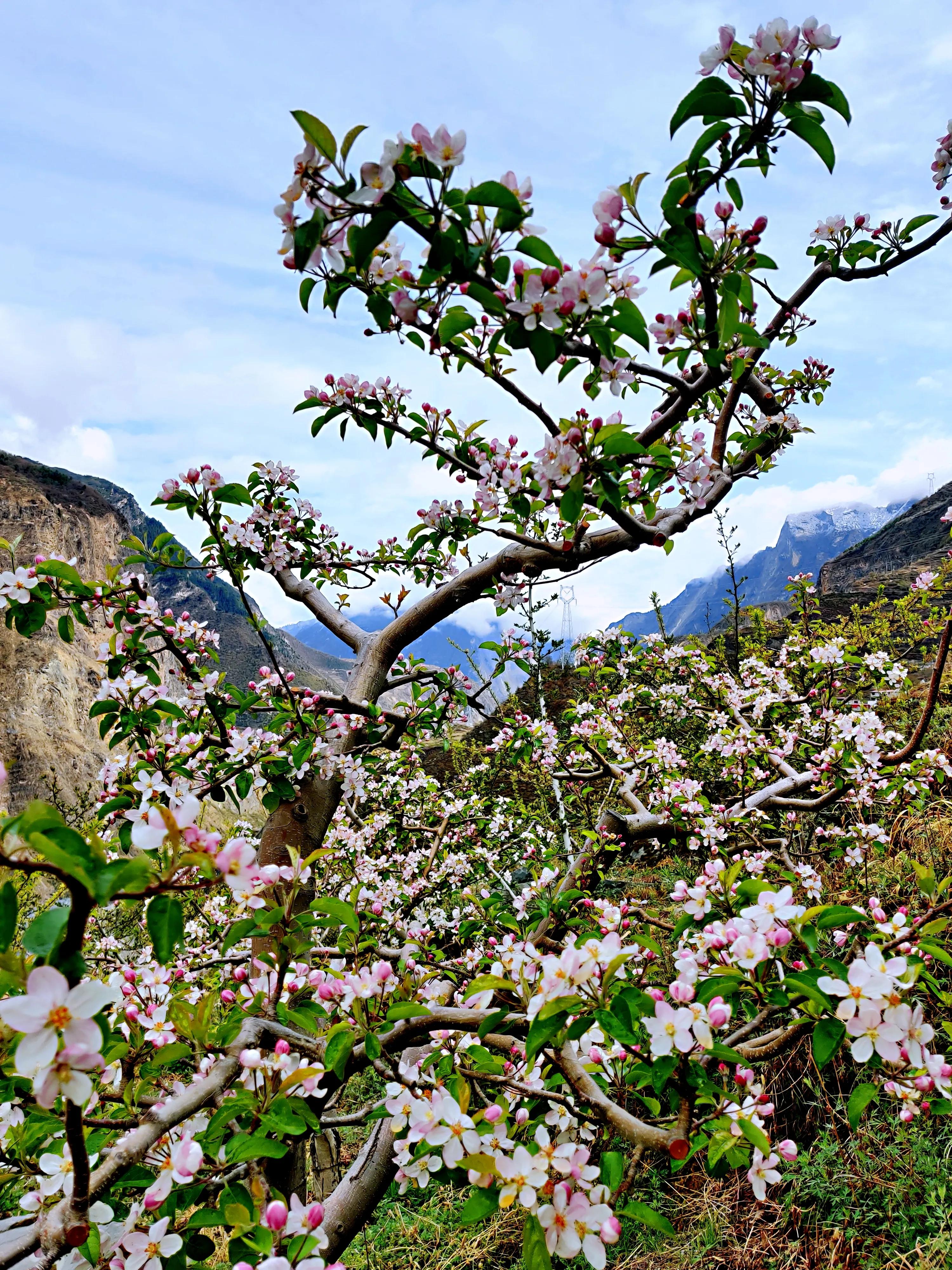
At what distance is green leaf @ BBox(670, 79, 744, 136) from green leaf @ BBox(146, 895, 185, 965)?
1204 mm

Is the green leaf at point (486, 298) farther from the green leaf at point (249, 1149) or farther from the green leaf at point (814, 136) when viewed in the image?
the green leaf at point (249, 1149)

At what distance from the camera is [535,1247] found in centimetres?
81

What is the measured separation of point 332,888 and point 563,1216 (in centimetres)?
449

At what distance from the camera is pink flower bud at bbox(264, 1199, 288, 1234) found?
813mm

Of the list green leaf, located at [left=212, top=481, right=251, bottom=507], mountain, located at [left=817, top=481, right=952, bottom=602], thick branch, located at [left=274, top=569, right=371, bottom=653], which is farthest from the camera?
mountain, located at [left=817, top=481, right=952, bottom=602]

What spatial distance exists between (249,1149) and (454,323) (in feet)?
4.33

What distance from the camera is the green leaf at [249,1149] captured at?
2.84 ft

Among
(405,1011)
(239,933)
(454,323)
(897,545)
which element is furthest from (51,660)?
(897,545)

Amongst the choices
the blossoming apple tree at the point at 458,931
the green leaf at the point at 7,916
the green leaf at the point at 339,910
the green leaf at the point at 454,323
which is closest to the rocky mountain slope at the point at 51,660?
the blossoming apple tree at the point at 458,931

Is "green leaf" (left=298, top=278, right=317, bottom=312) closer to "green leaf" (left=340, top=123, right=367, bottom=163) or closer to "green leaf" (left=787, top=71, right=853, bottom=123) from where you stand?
"green leaf" (left=340, top=123, right=367, bottom=163)

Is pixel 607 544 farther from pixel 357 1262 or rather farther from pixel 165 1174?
pixel 357 1262

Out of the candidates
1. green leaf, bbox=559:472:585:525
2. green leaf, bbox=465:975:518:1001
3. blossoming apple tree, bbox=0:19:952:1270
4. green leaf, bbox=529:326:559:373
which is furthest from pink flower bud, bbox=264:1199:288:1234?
green leaf, bbox=529:326:559:373

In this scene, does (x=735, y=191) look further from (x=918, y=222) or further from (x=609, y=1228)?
(x=609, y=1228)

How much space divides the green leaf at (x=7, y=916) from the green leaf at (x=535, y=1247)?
0.75m
